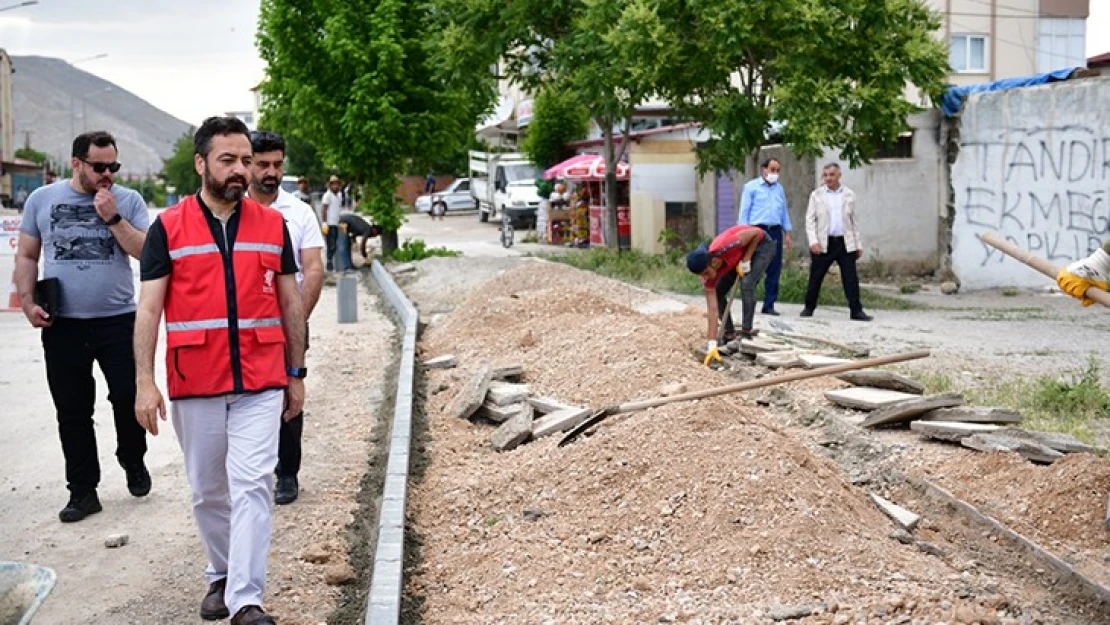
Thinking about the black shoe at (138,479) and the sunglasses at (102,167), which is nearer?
the sunglasses at (102,167)

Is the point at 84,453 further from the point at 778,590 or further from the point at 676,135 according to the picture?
the point at 676,135

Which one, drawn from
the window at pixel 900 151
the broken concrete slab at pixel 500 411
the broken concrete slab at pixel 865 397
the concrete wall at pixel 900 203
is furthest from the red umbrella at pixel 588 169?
the broken concrete slab at pixel 865 397

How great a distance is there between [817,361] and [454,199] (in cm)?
5053

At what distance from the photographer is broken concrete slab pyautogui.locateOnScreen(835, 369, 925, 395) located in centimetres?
917

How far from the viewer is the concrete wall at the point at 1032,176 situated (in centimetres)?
1861

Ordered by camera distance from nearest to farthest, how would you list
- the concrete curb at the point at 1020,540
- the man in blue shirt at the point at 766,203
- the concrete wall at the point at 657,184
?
the concrete curb at the point at 1020,540, the man in blue shirt at the point at 766,203, the concrete wall at the point at 657,184

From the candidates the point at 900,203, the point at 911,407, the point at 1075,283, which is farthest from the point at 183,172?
the point at 1075,283

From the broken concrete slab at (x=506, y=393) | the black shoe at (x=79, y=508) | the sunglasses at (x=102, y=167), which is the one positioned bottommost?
the black shoe at (x=79, y=508)

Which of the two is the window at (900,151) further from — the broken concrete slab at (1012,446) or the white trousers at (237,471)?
the white trousers at (237,471)

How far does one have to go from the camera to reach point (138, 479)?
7.74m

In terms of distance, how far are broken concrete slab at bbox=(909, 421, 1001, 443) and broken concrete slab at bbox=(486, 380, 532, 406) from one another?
9.41 ft

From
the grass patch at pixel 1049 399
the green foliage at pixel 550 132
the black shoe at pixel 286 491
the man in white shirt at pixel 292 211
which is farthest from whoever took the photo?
the green foliage at pixel 550 132

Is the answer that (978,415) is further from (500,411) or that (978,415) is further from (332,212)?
(332,212)

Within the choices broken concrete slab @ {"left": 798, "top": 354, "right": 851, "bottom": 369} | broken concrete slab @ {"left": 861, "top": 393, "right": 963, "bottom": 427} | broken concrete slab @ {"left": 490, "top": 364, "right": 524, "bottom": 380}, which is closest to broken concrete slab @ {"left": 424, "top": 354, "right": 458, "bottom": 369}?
broken concrete slab @ {"left": 490, "top": 364, "right": 524, "bottom": 380}
